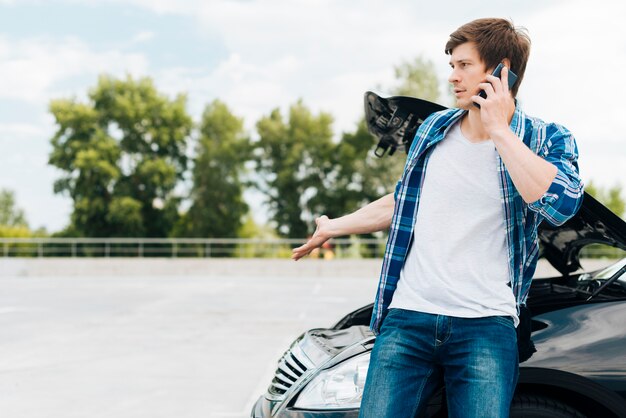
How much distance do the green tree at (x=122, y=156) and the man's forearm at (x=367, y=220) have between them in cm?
4355

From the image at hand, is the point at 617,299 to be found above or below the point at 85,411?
above

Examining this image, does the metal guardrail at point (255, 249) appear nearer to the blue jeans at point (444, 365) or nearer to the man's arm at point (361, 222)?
the man's arm at point (361, 222)

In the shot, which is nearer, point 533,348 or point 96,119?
point 533,348

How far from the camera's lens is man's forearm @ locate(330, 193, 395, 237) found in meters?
2.20

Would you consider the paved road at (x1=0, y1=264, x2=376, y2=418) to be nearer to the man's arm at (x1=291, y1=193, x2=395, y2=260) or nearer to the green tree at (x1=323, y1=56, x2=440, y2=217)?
the man's arm at (x1=291, y1=193, x2=395, y2=260)

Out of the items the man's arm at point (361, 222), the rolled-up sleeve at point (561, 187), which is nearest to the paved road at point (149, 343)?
the man's arm at point (361, 222)

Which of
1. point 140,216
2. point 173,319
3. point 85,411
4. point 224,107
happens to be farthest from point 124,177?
point 85,411

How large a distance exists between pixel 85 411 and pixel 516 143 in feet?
13.5

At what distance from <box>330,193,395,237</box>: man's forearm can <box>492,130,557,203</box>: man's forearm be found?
0.50 meters

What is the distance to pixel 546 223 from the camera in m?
2.94

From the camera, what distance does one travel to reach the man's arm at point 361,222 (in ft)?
7.23

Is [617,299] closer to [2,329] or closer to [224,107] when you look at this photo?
[2,329]

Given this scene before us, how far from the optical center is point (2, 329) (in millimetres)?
9289

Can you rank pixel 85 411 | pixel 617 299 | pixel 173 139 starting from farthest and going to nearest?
pixel 173 139 → pixel 85 411 → pixel 617 299
